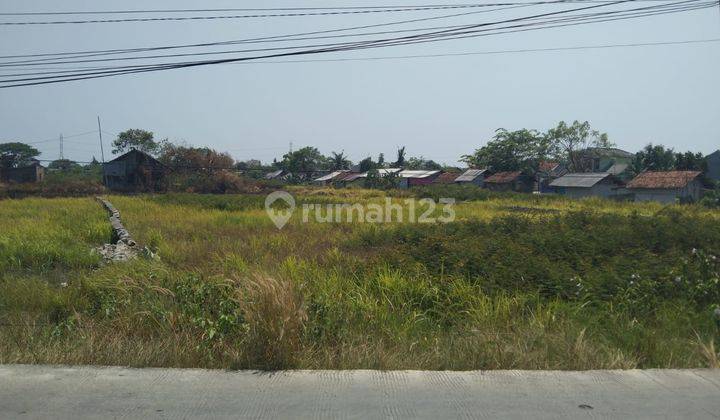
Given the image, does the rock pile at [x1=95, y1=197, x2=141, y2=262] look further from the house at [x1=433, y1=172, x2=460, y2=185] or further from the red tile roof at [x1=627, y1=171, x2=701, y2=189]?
the house at [x1=433, y1=172, x2=460, y2=185]

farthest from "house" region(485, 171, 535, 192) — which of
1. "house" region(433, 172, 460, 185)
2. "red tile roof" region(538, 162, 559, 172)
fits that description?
"red tile roof" region(538, 162, 559, 172)

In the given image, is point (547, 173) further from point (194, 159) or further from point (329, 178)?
point (194, 159)

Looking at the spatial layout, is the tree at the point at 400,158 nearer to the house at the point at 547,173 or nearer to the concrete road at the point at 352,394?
the house at the point at 547,173

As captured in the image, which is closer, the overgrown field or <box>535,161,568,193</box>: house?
the overgrown field

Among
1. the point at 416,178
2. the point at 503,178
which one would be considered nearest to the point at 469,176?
the point at 503,178

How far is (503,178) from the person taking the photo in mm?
55281

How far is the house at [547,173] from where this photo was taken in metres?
55.9

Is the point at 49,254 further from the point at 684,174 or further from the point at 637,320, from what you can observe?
the point at 684,174

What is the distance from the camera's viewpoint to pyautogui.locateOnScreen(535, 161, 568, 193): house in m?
55.9

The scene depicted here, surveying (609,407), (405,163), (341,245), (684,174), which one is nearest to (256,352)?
(609,407)

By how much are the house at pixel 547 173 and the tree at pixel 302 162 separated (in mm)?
29616

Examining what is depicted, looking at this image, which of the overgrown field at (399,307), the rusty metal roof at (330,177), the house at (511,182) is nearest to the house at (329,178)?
the rusty metal roof at (330,177)

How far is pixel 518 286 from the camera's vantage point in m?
6.73

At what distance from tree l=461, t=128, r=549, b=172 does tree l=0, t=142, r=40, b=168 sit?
58236mm
